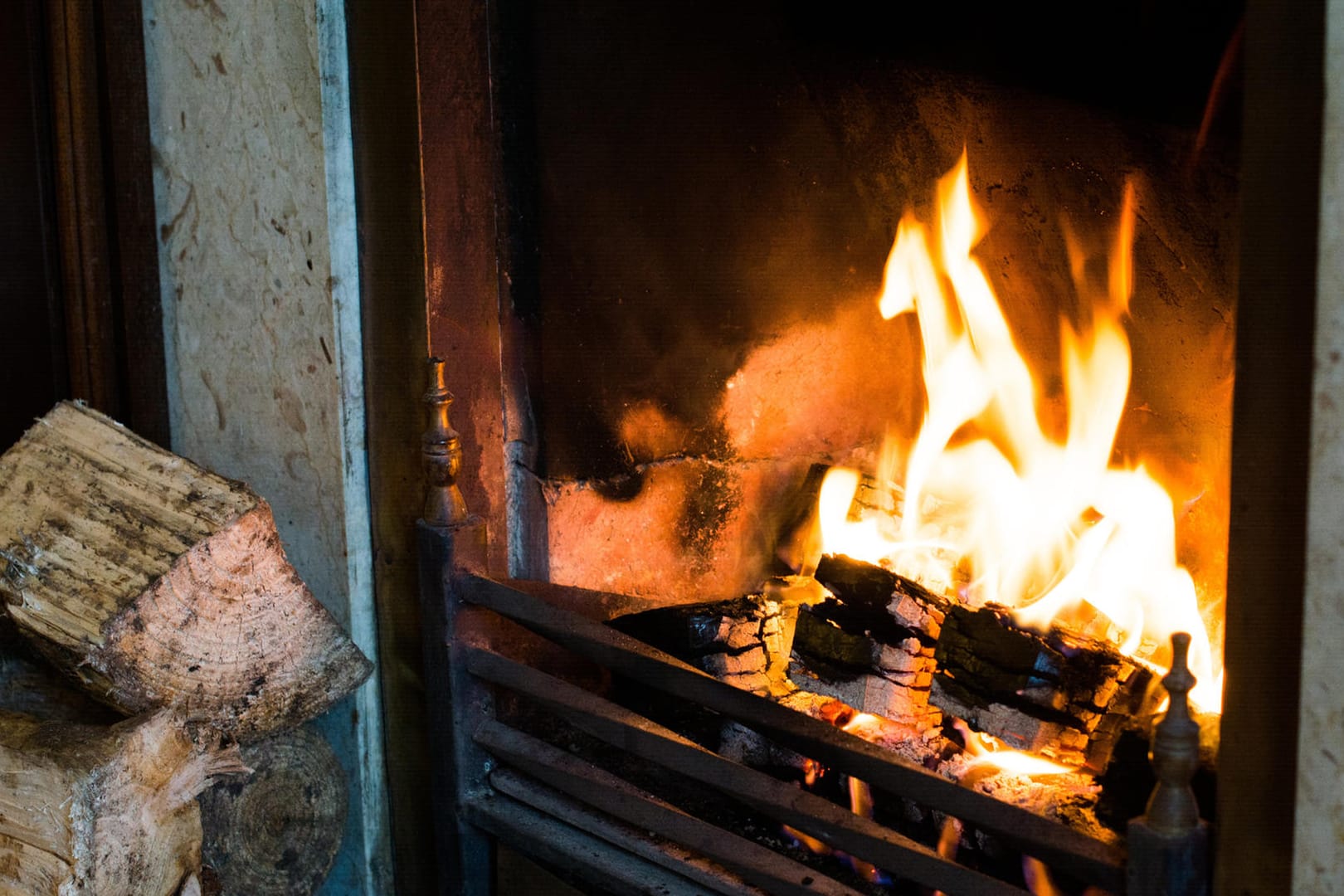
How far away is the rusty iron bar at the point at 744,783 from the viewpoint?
1614mm

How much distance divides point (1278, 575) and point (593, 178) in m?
1.50

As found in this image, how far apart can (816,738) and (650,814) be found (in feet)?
1.23

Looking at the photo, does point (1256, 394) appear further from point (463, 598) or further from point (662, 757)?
point (463, 598)

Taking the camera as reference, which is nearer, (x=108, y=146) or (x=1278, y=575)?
(x=1278, y=575)

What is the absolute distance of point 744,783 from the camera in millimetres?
1811

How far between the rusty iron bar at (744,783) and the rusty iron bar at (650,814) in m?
0.08

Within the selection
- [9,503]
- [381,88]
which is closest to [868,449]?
[381,88]

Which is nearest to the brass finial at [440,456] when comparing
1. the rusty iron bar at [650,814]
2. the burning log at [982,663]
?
the rusty iron bar at [650,814]

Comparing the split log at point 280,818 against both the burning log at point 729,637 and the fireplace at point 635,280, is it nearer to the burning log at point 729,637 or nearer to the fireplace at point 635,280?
the fireplace at point 635,280

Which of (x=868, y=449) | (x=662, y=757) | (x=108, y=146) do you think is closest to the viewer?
(x=662, y=757)

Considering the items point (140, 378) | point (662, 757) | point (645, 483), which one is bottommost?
point (662, 757)

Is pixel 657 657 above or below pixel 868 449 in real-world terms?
below

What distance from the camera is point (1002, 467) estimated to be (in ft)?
8.08

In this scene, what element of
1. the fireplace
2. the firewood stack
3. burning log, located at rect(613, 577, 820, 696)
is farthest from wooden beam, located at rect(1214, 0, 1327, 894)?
the firewood stack
